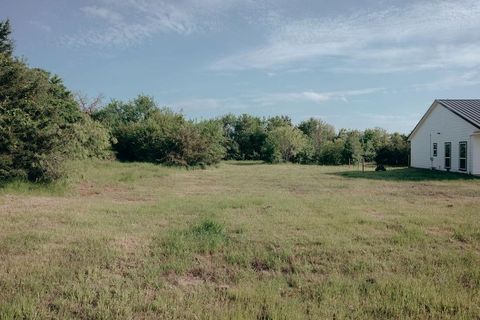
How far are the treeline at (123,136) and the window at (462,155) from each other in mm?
17460

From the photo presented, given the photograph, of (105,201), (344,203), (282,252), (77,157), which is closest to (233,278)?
(282,252)

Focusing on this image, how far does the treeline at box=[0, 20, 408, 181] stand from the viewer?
14750 mm

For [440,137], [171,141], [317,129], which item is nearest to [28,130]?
[171,141]

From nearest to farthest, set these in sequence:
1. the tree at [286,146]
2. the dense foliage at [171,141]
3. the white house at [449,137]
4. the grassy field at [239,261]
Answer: the grassy field at [239,261], the white house at [449,137], the dense foliage at [171,141], the tree at [286,146]

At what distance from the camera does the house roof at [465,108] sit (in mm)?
23016

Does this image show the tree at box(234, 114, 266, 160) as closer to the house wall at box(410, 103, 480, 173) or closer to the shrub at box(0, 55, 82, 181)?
the house wall at box(410, 103, 480, 173)

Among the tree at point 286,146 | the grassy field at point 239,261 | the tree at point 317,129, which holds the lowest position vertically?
the grassy field at point 239,261

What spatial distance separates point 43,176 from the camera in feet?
48.6

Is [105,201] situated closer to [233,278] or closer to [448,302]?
[233,278]

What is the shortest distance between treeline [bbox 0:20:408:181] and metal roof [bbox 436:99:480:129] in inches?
568

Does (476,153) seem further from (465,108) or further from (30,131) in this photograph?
(30,131)

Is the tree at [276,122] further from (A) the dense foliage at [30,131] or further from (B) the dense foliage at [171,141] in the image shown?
(A) the dense foliage at [30,131]

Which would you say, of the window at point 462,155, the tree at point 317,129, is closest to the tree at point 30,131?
the window at point 462,155

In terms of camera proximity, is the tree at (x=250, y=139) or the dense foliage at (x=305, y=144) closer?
the dense foliage at (x=305, y=144)
